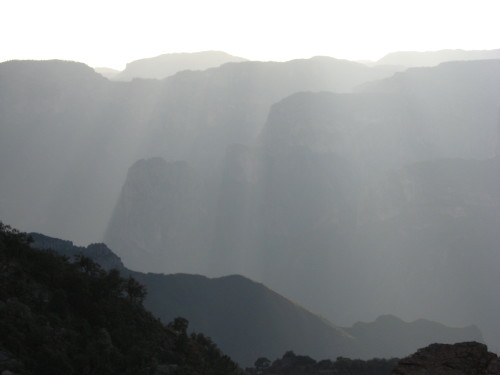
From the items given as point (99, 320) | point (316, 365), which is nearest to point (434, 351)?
point (99, 320)

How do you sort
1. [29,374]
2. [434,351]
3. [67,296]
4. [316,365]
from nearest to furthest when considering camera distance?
[434,351] → [29,374] → [67,296] → [316,365]

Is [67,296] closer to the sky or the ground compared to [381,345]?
closer to the ground

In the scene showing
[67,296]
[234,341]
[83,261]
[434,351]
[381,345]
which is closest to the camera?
[434,351]

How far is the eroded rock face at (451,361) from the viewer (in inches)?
586

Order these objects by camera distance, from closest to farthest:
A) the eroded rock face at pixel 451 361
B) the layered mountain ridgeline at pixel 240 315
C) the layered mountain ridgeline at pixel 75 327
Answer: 1. the eroded rock face at pixel 451 361
2. the layered mountain ridgeline at pixel 75 327
3. the layered mountain ridgeline at pixel 240 315

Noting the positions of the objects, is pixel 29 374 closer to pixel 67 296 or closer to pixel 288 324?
pixel 67 296

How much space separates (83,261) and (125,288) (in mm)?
5522

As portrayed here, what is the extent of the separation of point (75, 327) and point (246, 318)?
404 feet

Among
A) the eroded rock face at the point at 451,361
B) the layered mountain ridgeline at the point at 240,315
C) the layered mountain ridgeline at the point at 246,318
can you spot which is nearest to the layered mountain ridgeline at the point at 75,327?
the eroded rock face at the point at 451,361

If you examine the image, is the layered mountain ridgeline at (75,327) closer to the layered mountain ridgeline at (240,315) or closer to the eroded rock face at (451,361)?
the eroded rock face at (451,361)

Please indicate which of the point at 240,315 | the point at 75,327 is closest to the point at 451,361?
the point at 75,327

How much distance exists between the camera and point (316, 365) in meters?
113

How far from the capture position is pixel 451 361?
15.4 metres

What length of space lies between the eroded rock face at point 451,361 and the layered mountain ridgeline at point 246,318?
147 meters
